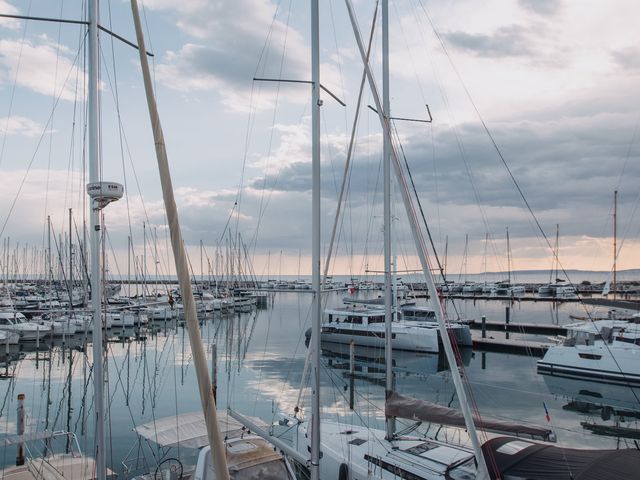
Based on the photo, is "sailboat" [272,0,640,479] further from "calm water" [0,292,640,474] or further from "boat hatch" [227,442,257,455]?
"calm water" [0,292,640,474]

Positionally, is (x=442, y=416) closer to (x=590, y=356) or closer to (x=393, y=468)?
(x=393, y=468)

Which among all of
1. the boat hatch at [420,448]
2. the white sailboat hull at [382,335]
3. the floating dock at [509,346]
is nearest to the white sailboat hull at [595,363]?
the floating dock at [509,346]

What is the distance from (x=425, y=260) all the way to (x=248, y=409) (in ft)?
62.6

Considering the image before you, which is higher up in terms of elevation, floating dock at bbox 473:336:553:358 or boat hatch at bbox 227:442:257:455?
boat hatch at bbox 227:442:257:455

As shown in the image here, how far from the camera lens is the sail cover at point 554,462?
30.5ft

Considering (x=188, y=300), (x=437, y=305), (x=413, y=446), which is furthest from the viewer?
(x=413, y=446)


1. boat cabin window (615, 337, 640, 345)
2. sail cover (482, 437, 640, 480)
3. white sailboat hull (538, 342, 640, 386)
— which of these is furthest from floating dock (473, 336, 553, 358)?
sail cover (482, 437, 640, 480)

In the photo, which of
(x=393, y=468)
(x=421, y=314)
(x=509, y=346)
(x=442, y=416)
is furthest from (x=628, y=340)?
(x=393, y=468)

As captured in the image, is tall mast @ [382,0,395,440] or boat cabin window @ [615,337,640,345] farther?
boat cabin window @ [615,337,640,345]

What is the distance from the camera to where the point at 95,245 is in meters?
8.38

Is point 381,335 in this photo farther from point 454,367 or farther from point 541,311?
point 541,311

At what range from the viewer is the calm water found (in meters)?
23.4

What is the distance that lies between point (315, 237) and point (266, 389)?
22145 mm

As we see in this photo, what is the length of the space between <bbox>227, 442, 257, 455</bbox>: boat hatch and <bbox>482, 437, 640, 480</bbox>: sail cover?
5132mm
